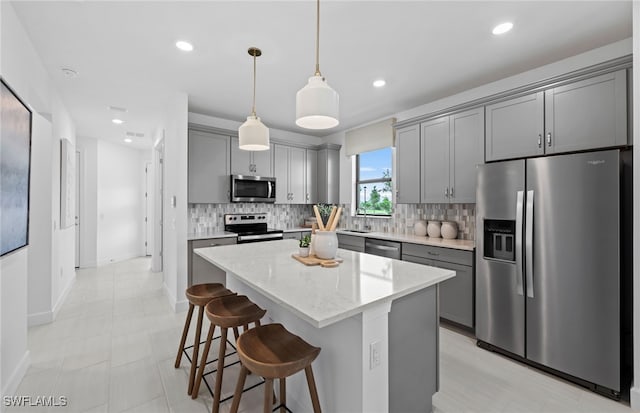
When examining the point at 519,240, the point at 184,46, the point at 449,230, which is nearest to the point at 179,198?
the point at 184,46

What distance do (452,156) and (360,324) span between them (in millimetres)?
2648

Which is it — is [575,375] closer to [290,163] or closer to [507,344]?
[507,344]

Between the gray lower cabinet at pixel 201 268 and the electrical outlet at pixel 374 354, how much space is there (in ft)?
9.74

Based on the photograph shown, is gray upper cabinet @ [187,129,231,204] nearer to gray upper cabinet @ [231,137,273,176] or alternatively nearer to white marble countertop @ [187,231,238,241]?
gray upper cabinet @ [231,137,273,176]

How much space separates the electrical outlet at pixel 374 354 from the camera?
4.44 ft

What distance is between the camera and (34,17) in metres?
2.13

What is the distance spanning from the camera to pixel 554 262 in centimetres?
229

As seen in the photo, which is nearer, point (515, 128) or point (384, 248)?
point (515, 128)

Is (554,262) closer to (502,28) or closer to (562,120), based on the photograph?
(562,120)

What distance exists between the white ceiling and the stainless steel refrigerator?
1026 mm

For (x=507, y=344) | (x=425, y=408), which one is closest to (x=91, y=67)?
(x=425, y=408)

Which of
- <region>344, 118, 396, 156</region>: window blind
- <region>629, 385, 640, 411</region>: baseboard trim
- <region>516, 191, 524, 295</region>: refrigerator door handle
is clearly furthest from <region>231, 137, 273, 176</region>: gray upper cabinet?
<region>629, 385, 640, 411</region>: baseboard trim

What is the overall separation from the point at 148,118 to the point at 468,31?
4460mm

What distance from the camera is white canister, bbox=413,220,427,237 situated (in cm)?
386
